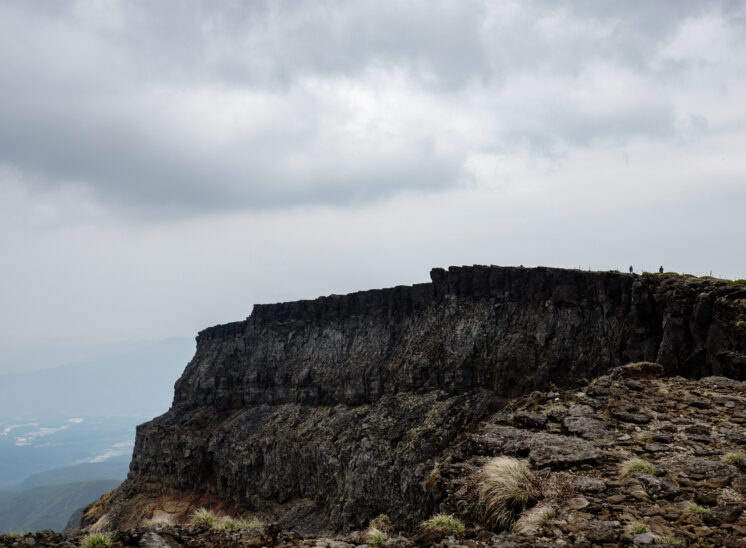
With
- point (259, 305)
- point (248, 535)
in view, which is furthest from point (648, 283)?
point (259, 305)

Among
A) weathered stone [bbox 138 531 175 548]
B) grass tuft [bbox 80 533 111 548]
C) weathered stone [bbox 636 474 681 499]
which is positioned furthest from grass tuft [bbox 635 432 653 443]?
grass tuft [bbox 80 533 111 548]

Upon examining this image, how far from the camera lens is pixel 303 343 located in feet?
258

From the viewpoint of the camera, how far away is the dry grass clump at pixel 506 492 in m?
8.80

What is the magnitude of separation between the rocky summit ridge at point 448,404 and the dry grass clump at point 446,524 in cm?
40

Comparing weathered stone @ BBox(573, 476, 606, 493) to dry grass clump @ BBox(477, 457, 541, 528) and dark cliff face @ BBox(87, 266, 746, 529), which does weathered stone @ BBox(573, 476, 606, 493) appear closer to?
dry grass clump @ BBox(477, 457, 541, 528)

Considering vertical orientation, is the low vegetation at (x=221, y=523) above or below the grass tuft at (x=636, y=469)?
below

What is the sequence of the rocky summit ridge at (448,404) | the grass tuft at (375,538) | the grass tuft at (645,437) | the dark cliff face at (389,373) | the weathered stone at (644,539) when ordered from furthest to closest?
the dark cliff face at (389,373)
the grass tuft at (645,437)
the rocky summit ridge at (448,404)
the grass tuft at (375,538)
the weathered stone at (644,539)

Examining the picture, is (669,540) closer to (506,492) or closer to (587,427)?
(506,492)

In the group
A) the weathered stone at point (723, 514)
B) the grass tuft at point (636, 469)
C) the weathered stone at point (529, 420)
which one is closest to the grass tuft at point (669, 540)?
the weathered stone at point (723, 514)

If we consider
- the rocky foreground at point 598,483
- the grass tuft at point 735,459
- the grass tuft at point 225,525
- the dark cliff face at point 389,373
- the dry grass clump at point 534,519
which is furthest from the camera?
the dark cliff face at point 389,373

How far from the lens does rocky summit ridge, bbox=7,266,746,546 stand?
1040 centimetres

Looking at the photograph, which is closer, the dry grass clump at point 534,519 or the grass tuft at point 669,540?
the grass tuft at point 669,540

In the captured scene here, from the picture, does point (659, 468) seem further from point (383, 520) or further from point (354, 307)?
point (354, 307)

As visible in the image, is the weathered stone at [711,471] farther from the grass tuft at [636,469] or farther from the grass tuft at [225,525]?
the grass tuft at [225,525]
